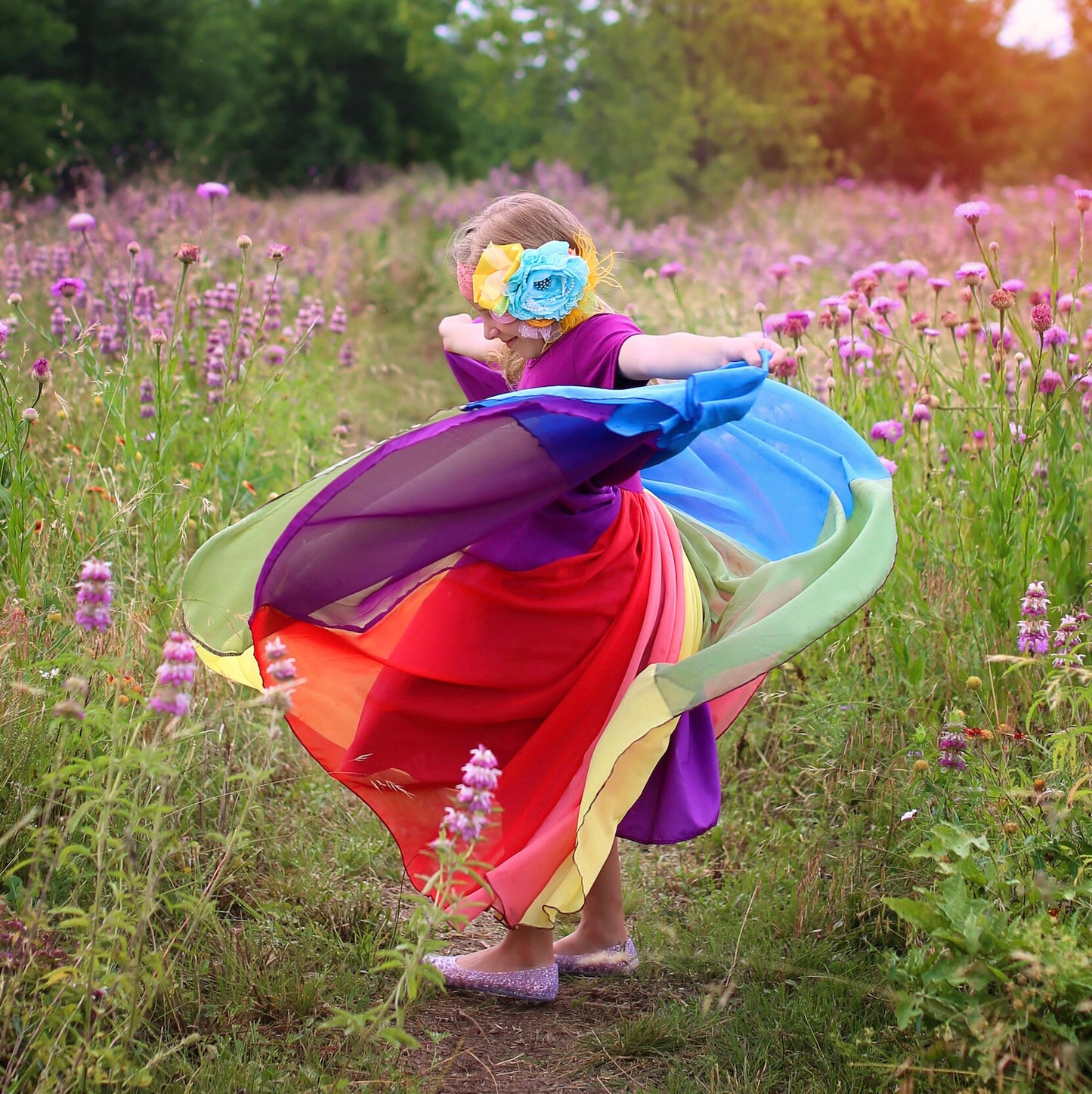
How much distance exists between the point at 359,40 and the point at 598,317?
19557 millimetres

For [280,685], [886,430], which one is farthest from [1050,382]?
[280,685]

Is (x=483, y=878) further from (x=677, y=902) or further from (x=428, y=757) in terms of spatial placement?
(x=677, y=902)

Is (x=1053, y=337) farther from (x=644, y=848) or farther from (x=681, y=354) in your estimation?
(x=644, y=848)

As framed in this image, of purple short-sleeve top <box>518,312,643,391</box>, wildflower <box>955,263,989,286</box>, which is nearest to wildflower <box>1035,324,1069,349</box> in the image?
wildflower <box>955,263,989,286</box>

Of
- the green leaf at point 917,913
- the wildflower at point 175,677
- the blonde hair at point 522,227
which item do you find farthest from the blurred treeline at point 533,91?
the green leaf at point 917,913

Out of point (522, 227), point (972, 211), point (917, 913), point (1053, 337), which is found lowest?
point (917, 913)

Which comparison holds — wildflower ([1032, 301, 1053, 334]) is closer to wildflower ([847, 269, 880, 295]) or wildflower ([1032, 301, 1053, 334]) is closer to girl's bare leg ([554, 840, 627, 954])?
wildflower ([847, 269, 880, 295])

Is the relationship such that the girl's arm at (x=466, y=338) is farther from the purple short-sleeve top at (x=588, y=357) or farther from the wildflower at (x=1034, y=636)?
the wildflower at (x=1034, y=636)

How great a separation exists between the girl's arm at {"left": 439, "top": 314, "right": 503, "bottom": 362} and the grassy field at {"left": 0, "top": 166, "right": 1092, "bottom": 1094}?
537mm

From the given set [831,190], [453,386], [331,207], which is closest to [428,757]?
[453,386]

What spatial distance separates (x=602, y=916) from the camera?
8.63ft

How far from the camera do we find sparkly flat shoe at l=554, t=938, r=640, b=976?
261 centimetres

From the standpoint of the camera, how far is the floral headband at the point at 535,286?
2.23 meters

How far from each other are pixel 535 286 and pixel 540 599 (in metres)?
0.64
